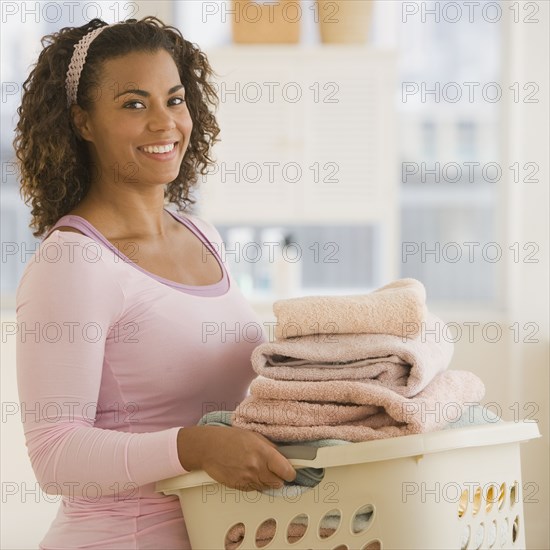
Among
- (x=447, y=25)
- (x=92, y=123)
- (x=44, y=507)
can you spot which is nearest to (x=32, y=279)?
(x=92, y=123)

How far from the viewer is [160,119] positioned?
4.35ft

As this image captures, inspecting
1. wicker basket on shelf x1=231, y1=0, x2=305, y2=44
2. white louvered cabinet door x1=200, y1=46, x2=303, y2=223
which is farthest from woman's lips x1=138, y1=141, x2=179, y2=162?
wicker basket on shelf x1=231, y1=0, x2=305, y2=44

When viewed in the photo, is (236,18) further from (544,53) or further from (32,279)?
(32,279)

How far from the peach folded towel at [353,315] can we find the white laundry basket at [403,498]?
0.17m

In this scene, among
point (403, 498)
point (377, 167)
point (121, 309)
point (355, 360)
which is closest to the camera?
point (403, 498)

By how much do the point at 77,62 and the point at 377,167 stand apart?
1582mm

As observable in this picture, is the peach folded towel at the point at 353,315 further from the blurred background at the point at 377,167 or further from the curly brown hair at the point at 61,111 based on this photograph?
the blurred background at the point at 377,167

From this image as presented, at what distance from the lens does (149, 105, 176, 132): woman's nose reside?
132 cm

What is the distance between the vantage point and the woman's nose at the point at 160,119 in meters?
1.32

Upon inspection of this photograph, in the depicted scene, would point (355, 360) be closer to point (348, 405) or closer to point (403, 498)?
point (348, 405)

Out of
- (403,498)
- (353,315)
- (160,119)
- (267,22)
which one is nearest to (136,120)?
(160,119)

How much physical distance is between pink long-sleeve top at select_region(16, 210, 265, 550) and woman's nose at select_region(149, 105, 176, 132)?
0.18 meters

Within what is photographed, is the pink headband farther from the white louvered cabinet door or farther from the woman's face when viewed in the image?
A: the white louvered cabinet door

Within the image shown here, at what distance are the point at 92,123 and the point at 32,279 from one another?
0.99ft
